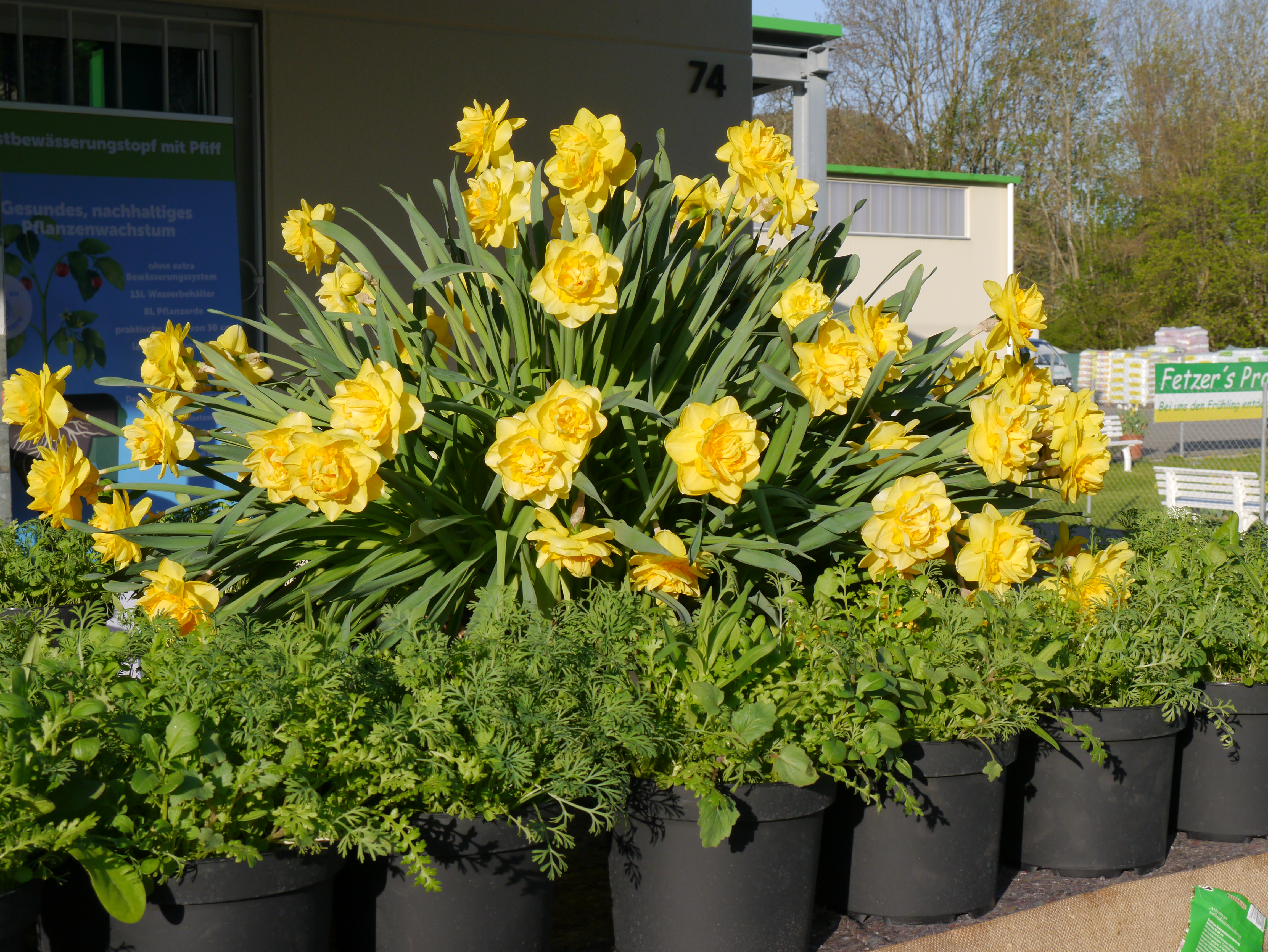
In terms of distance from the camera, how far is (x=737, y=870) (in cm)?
153

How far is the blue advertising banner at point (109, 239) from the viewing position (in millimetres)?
4125

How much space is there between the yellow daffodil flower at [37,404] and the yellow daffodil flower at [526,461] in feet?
2.76

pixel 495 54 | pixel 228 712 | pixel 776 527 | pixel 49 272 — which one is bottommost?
pixel 228 712

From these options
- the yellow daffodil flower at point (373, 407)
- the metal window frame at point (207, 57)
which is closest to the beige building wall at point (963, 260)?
the metal window frame at point (207, 57)

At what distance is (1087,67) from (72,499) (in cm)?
3021

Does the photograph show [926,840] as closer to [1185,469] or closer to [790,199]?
[790,199]

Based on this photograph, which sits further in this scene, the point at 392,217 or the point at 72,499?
the point at 392,217

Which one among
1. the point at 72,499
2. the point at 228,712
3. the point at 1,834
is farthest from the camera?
the point at 72,499

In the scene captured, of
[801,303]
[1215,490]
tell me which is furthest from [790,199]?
[1215,490]

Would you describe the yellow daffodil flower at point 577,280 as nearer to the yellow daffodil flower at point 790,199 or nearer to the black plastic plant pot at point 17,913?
the yellow daffodil flower at point 790,199

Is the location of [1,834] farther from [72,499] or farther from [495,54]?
[495,54]

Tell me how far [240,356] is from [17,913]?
1.22m

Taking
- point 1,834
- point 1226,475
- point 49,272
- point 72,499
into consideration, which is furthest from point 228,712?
point 1226,475

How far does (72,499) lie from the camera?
2023 millimetres
